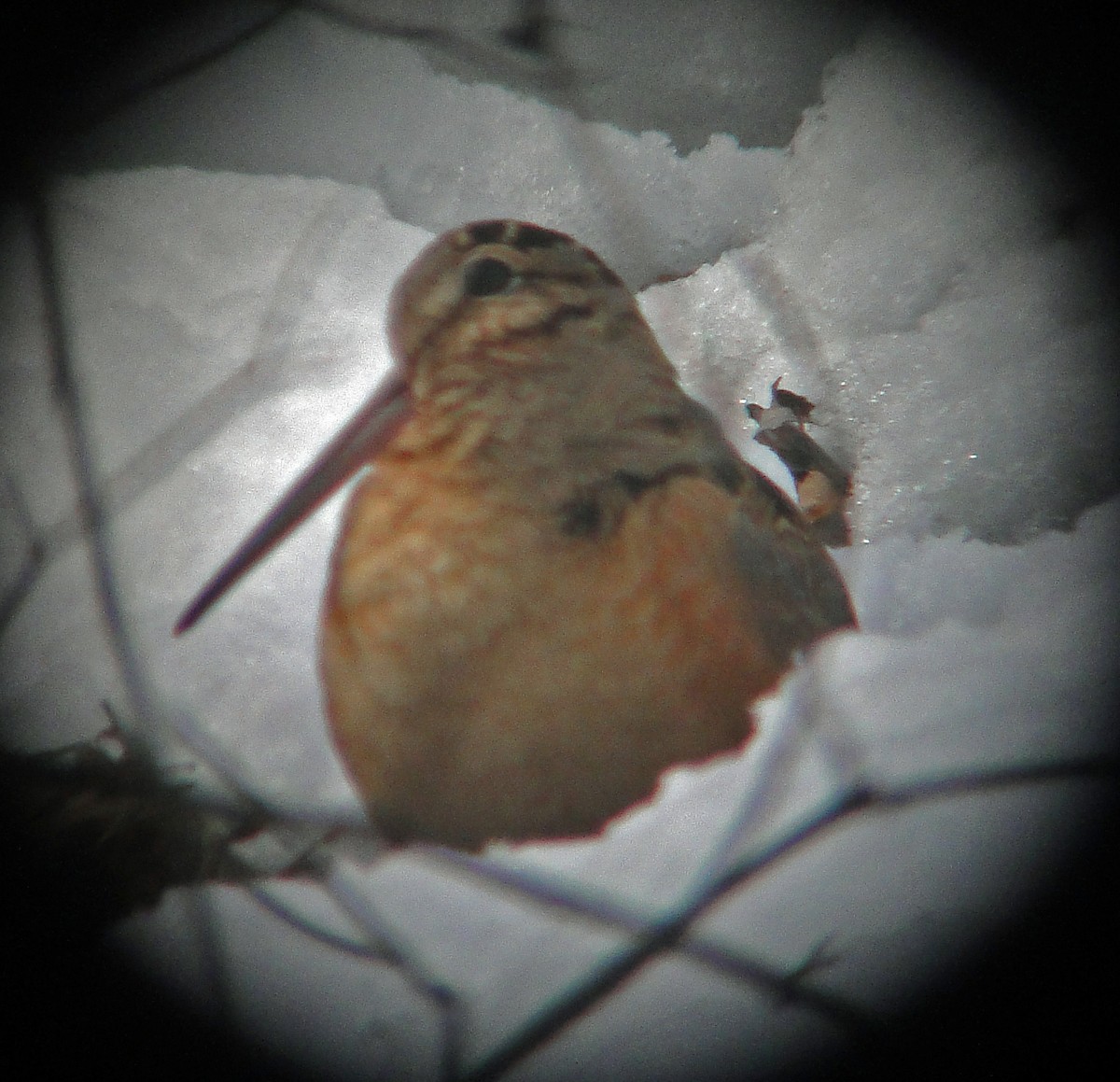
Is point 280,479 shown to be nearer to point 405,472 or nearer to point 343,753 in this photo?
point 405,472

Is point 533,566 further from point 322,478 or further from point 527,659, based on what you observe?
point 322,478

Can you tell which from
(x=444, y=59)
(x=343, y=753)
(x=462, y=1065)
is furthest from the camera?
(x=444, y=59)

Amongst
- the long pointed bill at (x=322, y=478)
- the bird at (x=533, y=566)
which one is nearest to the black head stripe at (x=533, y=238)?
the bird at (x=533, y=566)

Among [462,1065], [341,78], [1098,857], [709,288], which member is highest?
[341,78]

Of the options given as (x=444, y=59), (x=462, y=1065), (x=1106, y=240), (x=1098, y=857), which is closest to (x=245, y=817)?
(x=462, y=1065)

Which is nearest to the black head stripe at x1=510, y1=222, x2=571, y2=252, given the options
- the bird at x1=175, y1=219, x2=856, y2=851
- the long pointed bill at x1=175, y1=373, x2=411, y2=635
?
the bird at x1=175, y1=219, x2=856, y2=851

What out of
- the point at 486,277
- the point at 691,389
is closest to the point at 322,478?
the point at 486,277

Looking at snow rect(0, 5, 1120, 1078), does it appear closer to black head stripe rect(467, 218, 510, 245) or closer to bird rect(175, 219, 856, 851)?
bird rect(175, 219, 856, 851)
